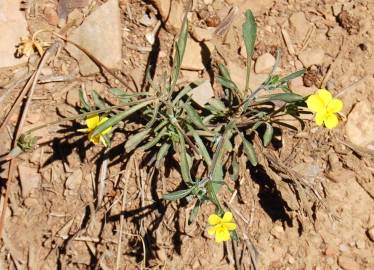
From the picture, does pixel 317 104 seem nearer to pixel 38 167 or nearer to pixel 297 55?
pixel 297 55

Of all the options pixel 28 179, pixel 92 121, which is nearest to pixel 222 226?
pixel 92 121

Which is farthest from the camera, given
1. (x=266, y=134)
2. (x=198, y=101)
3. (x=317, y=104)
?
(x=198, y=101)

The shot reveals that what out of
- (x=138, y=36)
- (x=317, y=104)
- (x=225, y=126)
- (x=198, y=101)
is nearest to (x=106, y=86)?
(x=138, y=36)

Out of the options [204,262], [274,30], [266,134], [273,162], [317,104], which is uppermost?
[274,30]

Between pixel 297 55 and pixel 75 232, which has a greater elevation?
pixel 297 55

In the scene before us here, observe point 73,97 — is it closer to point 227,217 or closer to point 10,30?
point 10,30

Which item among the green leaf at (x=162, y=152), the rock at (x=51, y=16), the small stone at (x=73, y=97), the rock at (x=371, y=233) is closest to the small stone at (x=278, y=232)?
the rock at (x=371, y=233)
